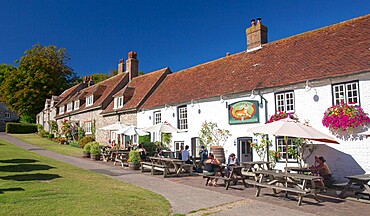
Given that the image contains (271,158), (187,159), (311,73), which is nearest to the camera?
(311,73)

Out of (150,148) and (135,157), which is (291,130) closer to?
(135,157)

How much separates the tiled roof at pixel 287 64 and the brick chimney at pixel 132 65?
1046 centimetres

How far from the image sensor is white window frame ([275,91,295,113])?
531 inches

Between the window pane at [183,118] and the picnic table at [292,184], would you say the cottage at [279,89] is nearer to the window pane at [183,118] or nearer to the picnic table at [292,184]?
the window pane at [183,118]

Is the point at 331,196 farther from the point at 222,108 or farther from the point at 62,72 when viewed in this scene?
the point at 62,72

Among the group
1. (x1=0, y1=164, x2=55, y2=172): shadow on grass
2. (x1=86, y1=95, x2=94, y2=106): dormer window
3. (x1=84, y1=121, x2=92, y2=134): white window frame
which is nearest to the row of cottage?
(x1=84, y1=121, x2=92, y2=134): white window frame

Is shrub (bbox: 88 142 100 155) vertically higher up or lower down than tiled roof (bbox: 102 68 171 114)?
lower down

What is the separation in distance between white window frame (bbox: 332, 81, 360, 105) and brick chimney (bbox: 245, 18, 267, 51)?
807 centimetres

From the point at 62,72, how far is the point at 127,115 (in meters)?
33.5

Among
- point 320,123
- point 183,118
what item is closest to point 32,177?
point 183,118

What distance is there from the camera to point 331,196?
998 centimetres

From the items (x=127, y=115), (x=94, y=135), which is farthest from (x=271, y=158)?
(x=94, y=135)

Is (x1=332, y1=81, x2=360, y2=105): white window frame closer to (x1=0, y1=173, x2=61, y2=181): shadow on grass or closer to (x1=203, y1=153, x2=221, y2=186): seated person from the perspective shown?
(x1=203, y1=153, x2=221, y2=186): seated person

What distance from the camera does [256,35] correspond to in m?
19.6
